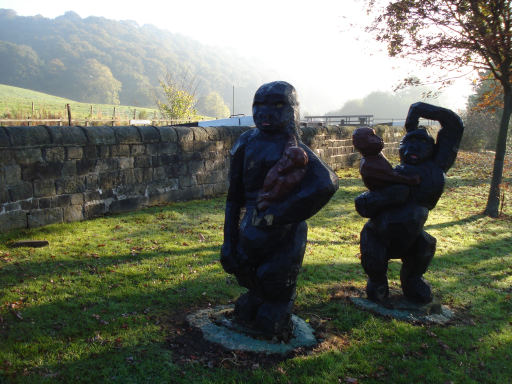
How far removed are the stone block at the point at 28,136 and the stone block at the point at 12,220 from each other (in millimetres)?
1143

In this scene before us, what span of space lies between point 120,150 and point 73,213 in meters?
1.53

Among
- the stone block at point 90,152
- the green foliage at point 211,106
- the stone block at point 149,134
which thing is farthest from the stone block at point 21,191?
the green foliage at point 211,106

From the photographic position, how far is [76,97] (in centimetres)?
8412

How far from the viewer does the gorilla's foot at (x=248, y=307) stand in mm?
3543

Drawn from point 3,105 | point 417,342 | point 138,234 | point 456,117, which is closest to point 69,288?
point 138,234

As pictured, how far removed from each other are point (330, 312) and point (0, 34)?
161 m

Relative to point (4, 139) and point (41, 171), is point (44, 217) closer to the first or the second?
point (41, 171)

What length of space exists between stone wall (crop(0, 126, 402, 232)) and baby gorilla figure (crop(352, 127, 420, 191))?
5394 mm

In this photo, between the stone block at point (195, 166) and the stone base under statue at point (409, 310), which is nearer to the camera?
the stone base under statue at point (409, 310)

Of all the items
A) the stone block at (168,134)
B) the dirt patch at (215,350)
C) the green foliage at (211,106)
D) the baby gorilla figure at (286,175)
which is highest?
the green foliage at (211,106)

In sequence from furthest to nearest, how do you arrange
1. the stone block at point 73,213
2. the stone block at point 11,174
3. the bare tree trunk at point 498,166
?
1. the bare tree trunk at point 498,166
2. the stone block at point 73,213
3. the stone block at point 11,174

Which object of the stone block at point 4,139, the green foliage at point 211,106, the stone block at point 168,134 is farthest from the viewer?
the green foliage at point 211,106

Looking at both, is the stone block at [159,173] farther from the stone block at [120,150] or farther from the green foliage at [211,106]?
A: the green foliage at [211,106]

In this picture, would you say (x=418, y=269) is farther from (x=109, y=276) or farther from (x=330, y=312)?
(x=109, y=276)
